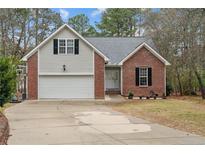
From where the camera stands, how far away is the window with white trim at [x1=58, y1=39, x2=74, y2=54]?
29812 millimetres

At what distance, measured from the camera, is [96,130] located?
12.7 meters

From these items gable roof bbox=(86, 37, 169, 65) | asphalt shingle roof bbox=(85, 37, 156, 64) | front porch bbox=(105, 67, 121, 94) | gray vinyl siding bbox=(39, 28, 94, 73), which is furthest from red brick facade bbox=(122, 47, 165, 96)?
gray vinyl siding bbox=(39, 28, 94, 73)

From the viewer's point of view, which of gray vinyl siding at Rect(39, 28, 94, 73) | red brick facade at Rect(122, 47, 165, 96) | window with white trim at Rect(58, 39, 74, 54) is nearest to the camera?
gray vinyl siding at Rect(39, 28, 94, 73)

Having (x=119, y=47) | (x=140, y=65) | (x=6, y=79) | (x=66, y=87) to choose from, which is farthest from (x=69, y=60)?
(x=6, y=79)

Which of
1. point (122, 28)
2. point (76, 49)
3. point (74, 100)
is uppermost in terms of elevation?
point (122, 28)

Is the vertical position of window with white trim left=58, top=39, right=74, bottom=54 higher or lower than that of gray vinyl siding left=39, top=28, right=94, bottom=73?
higher

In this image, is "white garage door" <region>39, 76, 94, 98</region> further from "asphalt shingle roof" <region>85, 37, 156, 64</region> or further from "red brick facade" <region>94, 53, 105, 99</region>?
"asphalt shingle roof" <region>85, 37, 156, 64</region>

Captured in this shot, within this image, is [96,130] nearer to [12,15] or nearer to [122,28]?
[12,15]

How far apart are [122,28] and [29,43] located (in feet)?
47.2

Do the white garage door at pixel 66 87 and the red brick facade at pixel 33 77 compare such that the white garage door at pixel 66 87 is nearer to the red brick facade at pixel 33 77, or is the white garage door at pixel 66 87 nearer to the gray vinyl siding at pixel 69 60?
the red brick facade at pixel 33 77

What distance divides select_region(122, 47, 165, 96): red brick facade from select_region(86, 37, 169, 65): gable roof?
45 centimetres

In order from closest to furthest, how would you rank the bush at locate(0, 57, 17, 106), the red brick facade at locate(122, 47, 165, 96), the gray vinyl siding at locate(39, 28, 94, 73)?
the bush at locate(0, 57, 17, 106)
the gray vinyl siding at locate(39, 28, 94, 73)
the red brick facade at locate(122, 47, 165, 96)

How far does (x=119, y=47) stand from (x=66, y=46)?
6.21 metres
